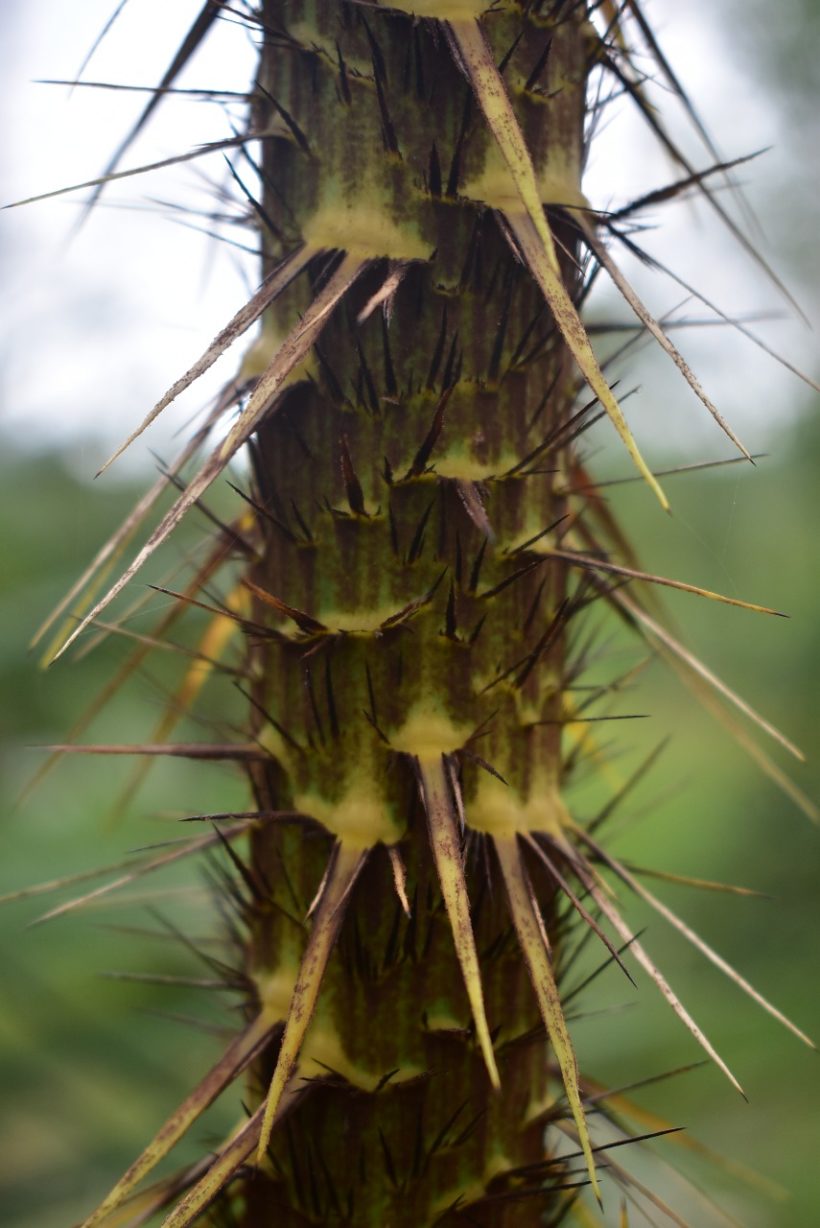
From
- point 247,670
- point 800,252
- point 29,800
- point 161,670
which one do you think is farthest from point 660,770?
point 247,670

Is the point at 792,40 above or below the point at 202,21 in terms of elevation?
above

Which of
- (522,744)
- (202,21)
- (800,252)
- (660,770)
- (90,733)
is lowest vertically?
(522,744)

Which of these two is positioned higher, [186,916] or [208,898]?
[186,916]

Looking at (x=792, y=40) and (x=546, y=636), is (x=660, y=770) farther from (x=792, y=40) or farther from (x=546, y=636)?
(x=546, y=636)

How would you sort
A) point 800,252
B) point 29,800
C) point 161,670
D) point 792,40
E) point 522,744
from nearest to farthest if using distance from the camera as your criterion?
point 522,744
point 29,800
point 161,670
point 792,40
point 800,252

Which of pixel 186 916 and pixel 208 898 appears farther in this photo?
pixel 186 916
